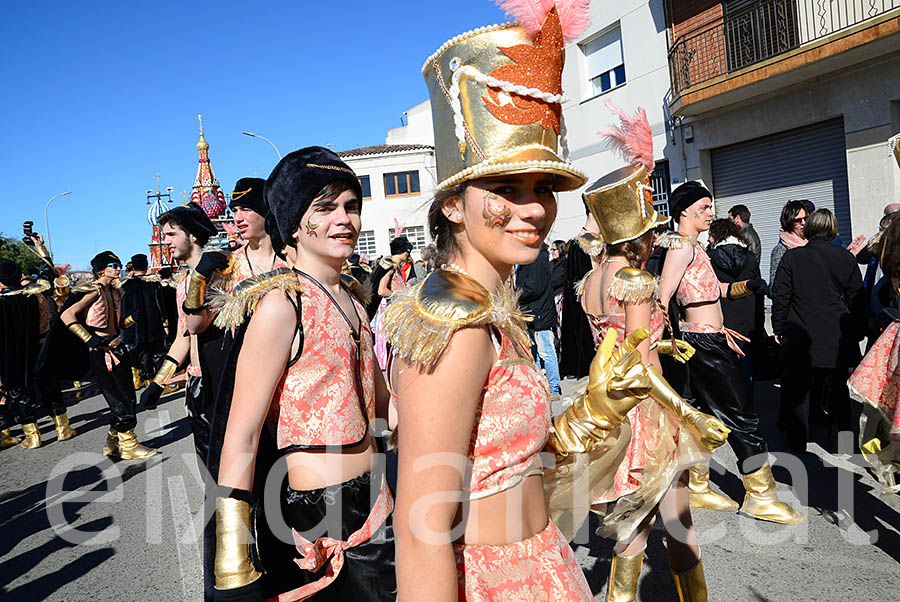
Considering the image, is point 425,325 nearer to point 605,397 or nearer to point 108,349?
point 605,397

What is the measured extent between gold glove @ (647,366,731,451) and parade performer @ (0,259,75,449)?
351 inches

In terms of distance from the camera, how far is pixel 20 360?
8461mm

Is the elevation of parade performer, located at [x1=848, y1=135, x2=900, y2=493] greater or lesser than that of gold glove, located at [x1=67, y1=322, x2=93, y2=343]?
lesser

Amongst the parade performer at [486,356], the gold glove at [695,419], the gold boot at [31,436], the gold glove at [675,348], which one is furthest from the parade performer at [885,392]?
the gold boot at [31,436]

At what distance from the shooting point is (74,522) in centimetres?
530

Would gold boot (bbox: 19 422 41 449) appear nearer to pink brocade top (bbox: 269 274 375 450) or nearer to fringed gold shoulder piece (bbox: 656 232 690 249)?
pink brocade top (bbox: 269 274 375 450)

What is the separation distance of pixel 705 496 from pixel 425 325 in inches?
156

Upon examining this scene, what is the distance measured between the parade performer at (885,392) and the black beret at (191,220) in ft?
14.9

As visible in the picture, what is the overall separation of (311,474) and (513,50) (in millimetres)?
1515

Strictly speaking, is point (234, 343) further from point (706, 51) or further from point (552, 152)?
point (706, 51)

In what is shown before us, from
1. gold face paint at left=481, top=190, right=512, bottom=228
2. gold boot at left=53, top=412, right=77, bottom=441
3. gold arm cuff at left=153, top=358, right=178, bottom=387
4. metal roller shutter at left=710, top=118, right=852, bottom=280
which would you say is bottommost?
gold boot at left=53, top=412, right=77, bottom=441

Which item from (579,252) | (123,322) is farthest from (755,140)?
(123,322)

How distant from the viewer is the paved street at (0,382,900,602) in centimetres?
345

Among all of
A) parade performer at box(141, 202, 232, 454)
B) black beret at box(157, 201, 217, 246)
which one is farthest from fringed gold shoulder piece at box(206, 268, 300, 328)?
black beret at box(157, 201, 217, 246)
